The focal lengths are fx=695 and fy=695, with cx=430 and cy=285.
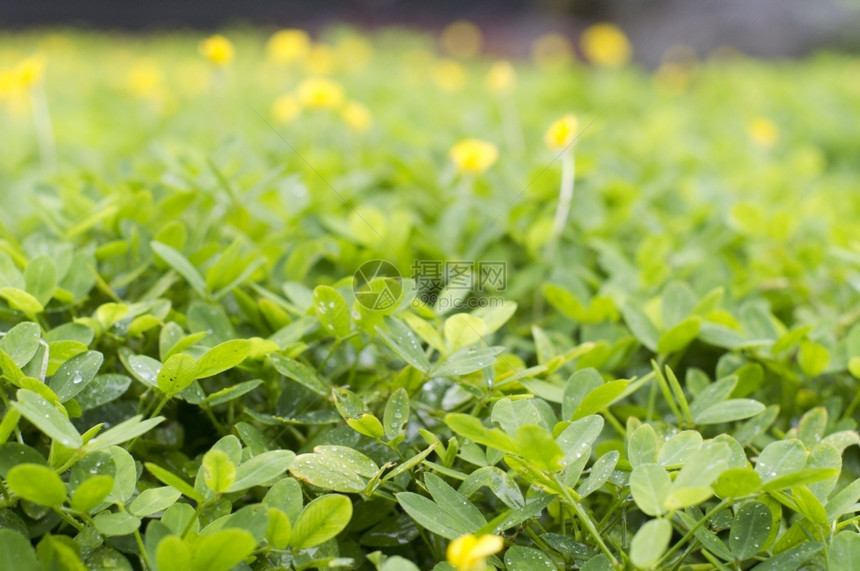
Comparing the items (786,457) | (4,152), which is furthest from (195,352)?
(4,152)

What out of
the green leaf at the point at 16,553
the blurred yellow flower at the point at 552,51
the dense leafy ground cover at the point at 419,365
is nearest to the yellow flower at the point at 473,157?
the dense leafy ground cover at the point at 419,365

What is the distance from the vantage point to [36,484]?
683mm

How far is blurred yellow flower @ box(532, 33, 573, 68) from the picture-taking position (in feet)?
15.4

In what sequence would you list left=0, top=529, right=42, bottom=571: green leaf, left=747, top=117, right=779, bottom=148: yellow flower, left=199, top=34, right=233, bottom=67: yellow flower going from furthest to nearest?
left=747, top=117, right=779, bottom=148: yellow flower
left=199, top=34, right=233, bottom=67: yellow flower
left=0, top=529, right=42, bottom=571: green leaf

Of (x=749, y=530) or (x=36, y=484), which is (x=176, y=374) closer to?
(x=36, y=484)

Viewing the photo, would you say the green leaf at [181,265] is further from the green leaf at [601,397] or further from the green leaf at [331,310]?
the green leaf at [601,397]

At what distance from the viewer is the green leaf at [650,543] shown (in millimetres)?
659

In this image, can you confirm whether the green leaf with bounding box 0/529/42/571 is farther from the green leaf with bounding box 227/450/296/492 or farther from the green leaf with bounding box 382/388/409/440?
the green leaf with bounding box 382/388/409/440

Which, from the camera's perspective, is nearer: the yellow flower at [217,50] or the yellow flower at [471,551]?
the yellow flower at [471,551]

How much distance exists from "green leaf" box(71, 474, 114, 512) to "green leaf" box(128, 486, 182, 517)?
1.9 inches

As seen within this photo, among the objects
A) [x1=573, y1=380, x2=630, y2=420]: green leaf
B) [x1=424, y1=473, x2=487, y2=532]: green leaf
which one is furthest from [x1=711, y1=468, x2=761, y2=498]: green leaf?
[x1=424, y1=473, x2=487, y2=532]: green leaf

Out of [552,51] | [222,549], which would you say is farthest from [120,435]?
[552,51]

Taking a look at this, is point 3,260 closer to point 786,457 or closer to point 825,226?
point 786,457

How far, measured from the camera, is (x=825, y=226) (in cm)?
157
